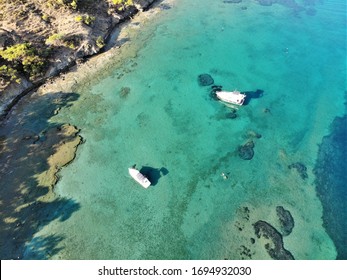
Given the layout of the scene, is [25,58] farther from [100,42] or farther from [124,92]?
[124,92]

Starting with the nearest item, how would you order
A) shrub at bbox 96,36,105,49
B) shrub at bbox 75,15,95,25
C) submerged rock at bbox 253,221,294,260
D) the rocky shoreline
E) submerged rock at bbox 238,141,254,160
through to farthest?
submerged rock at bbox 253,221,294,260 → submerged rock at bbox 238,141,254,160 → the rocky shoreline → shrub at bbox 96,36,105,49 → shrub at bbox 75,15,95,25

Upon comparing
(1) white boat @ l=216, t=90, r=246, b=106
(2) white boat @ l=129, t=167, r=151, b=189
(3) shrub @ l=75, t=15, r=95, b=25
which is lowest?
(2) white boat @ l=129, t=167, r=151, b=189

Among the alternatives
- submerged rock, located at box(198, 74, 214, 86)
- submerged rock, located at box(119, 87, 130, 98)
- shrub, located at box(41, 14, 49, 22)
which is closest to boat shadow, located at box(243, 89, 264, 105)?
submerged rock, located at box(198, 74, 214, 86)

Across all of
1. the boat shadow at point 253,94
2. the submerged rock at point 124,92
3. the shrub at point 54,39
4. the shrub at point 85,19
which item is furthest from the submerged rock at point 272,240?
the shrub at point 85,19

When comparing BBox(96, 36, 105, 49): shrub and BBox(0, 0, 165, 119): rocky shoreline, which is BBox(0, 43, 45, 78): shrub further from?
BBox(96, 36, 105, 49): shrub

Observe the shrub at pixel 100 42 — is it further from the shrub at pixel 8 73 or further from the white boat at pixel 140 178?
the white boat at pixel 140 178

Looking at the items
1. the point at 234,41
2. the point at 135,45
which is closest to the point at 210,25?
the point at 234,41

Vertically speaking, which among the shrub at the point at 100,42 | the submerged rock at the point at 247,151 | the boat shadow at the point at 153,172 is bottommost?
the submerged rock at the point at 247,151

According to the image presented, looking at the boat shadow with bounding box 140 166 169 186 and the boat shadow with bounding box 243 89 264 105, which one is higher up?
the boat shadow with bounding box 243 89 264 105
